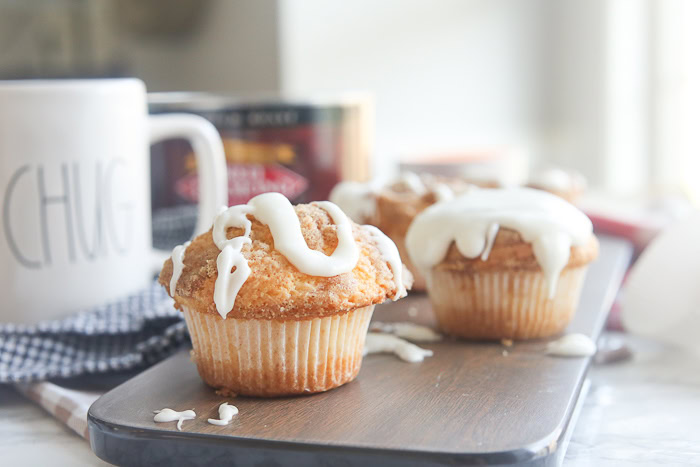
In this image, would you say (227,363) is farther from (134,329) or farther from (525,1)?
(525,1)

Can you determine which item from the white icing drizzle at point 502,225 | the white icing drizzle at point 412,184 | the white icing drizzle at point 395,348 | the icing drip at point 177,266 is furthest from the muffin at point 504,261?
the icing drip at point 177,266

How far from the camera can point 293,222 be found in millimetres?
844

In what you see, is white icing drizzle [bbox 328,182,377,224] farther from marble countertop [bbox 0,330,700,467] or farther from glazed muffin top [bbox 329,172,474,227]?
marble countertop [bbox 0,330,700,467]

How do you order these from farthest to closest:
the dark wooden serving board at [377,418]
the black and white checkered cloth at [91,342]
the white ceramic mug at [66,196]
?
the white ceramic mug at [66,196], the black and white checkered cloth at [91,342], the dark wooden serving board at [377,418]

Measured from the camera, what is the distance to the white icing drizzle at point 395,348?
0.95m

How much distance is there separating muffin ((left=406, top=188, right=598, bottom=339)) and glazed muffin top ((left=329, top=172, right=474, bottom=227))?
16 centimetres

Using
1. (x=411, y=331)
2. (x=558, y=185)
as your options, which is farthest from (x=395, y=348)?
(x=558, y=185)

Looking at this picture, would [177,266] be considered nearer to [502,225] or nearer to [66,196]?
[66,196]

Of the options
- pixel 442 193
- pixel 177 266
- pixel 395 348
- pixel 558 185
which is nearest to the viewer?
pixel 177 266

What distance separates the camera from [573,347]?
37.9 inches

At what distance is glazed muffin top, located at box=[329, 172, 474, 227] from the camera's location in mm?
1249

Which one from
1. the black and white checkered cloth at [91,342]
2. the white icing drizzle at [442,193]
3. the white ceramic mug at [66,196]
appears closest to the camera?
the black and white checkered cloth at [91,342]

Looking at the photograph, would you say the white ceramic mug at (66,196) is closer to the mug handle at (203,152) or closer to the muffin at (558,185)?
the mug handle at (203,152)

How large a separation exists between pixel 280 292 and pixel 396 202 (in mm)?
487
